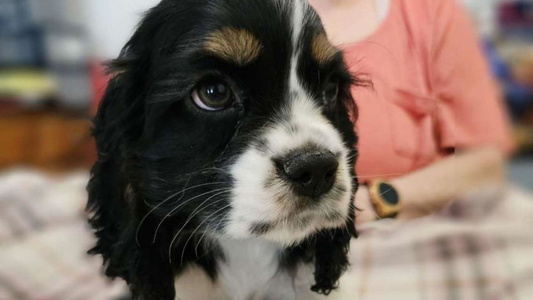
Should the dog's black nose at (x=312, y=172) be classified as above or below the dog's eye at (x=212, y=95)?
below

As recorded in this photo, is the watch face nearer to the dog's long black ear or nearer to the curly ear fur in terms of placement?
the dog's long black ear

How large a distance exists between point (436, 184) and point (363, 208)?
92 mm

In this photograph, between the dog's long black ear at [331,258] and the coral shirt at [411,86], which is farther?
the dog's long black ear at [331,258]

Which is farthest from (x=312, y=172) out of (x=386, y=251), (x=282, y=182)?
(x=386, y=251)

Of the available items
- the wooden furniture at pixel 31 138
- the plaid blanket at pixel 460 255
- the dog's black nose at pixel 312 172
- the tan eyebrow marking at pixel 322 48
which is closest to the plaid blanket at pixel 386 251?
the plaid blanket at pixel 460 255

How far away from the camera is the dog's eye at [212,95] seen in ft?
2.48

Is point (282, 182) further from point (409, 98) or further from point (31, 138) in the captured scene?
point (31, 138)

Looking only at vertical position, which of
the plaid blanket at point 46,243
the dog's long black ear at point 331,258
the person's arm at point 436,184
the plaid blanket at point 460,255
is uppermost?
the person's arm at point 436,184

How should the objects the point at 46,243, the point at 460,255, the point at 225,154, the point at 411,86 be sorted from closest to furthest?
the point at 411,86, the point at 225,154, the point at 460,255, the point at 46,243

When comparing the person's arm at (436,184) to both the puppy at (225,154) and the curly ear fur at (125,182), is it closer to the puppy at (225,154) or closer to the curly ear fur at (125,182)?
the puppy at (225,154)

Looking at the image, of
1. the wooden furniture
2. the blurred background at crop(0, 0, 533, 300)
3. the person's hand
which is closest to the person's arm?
the person's hand

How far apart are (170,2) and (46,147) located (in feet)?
9.09

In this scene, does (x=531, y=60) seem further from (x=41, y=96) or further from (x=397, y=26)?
(x=41, y=96)

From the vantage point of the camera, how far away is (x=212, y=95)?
2.50ft
